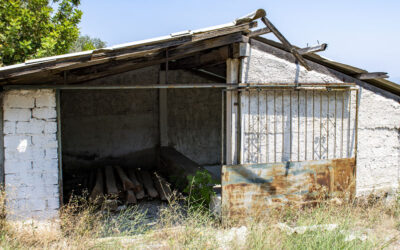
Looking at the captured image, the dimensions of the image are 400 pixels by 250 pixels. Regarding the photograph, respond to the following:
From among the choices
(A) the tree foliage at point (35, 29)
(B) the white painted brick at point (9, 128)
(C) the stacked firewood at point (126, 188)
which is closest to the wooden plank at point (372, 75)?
(C) the stacked firewood at point (126, 188)

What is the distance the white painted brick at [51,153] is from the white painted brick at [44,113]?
0.53 metres

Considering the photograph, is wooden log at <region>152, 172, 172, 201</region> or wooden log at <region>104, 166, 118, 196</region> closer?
wooden log at <region>104, 166, 118, 196</region>

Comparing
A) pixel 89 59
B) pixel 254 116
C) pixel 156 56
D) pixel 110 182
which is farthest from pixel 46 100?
pixel 254 116

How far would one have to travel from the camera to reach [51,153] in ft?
18.0

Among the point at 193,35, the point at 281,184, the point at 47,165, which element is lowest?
the point at 281,184

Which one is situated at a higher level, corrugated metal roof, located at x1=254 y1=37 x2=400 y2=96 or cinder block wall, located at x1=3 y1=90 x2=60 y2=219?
corrugated metal roof, located at x1=254 y1=37 x2=400 y2=96

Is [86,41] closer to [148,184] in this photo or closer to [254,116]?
[148,184]

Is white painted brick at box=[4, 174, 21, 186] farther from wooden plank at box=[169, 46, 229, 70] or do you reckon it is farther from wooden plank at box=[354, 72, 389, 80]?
wooden plank at box=[354, 72, 389, 80]

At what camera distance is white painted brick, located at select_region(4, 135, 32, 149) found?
17.3ft

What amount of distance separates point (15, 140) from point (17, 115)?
0.39 m

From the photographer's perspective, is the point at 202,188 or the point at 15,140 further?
the point at 202,188

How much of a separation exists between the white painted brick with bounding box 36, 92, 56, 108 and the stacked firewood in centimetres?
229

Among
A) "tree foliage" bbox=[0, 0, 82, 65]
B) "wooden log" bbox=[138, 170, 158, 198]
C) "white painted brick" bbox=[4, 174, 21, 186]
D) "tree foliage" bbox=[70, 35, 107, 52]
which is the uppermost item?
"tree foliage" bbox=[70, 35, 107, 52]

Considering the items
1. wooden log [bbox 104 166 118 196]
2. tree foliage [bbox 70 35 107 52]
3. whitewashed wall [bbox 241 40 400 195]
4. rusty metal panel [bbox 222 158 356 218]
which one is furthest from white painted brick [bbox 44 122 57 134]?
tree foliage [bbox 70 35 107 52]
